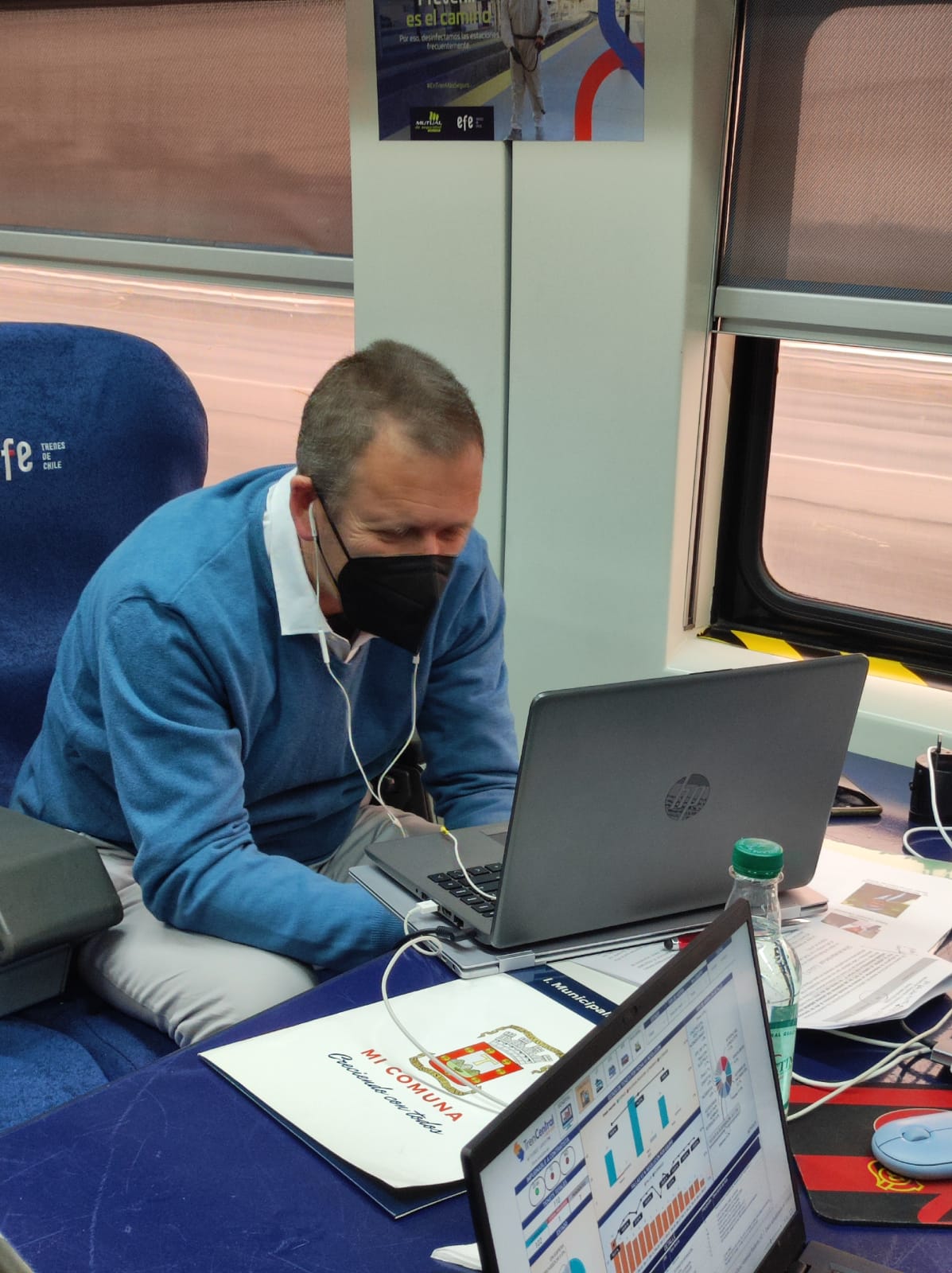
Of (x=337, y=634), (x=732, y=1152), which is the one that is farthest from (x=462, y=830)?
(x=732, y=1152)

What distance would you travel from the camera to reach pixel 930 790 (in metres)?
1.70

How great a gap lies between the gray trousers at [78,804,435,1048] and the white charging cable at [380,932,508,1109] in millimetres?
222

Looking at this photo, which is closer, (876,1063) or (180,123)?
(876,1063)

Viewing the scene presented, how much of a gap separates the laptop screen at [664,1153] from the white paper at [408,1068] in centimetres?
22

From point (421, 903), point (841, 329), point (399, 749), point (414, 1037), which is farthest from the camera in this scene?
point (841, 329)

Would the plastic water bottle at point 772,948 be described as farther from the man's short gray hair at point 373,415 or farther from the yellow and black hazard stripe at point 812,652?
the yellow and black hazard stripe at point 812,652

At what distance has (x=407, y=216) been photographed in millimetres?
2383

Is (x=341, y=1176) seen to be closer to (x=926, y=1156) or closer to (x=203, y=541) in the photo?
(x=926, y=1156)

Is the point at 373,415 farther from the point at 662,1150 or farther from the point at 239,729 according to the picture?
the point at 662,1150

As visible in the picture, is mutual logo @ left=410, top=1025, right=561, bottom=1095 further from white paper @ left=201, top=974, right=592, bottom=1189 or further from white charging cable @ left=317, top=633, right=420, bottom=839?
white charging cable @ left=317, top=633, right=420, bottom=839

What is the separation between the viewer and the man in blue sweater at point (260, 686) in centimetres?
152

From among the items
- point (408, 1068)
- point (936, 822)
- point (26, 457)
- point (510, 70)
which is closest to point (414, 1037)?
point (408, 1068)

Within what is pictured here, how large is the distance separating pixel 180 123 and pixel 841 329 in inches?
59.7

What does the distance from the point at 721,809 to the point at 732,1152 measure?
459 mm
